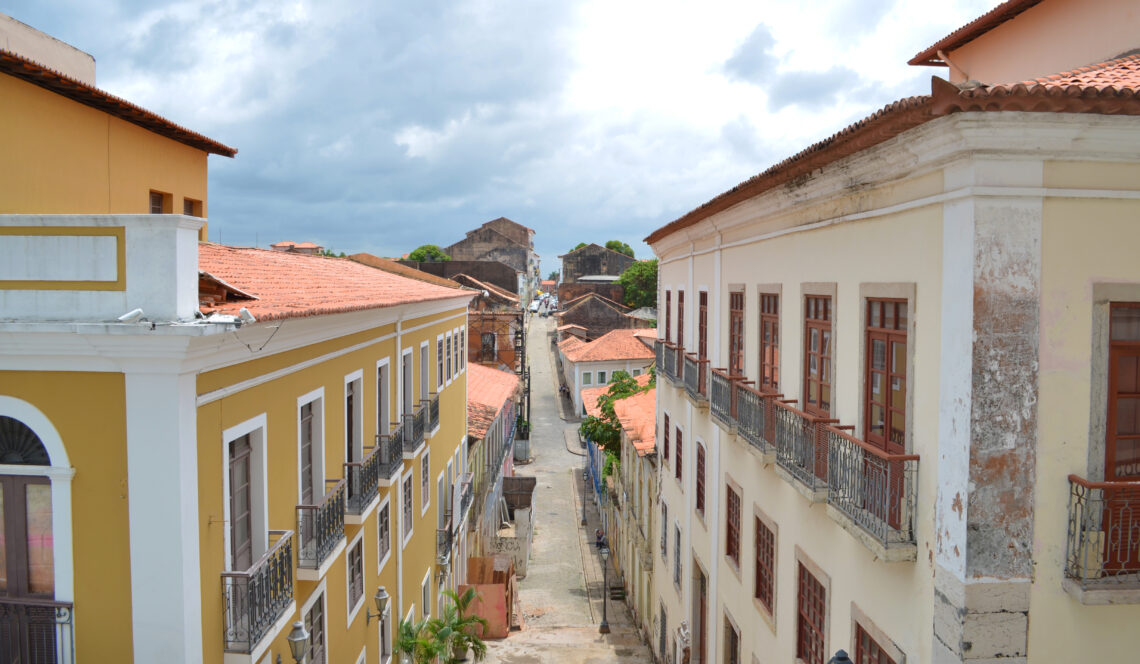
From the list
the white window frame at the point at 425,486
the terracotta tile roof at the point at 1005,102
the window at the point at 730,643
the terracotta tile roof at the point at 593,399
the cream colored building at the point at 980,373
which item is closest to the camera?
the terracotta tile roof at the point at 1005,102

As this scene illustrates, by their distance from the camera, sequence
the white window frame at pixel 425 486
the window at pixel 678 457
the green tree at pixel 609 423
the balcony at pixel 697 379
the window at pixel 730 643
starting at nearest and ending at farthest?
the window at pixel 730 643
the balcony at pixel 697 379
the white window frame at pixel 425 486
the window at pixel 678 457
the green tree at pixel 609 423

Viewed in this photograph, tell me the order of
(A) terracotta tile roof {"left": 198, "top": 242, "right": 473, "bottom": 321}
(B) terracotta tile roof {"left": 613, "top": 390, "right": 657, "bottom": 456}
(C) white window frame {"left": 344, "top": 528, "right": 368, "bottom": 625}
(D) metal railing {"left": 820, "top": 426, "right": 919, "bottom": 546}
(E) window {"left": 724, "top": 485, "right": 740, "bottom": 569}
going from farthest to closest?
(B) terracotta tile roof {"left": 613, "top": 390, "right": 657, "bottom": 456} < (E) window {"left": 724, "top": 485, "right": 740, "bottom": 569} < (C) white window frame {"left": 344, "top": 528, "right": 368, "bottom": 625} < (A) terracotta tile roof {"left": 198, "top": 242, "right": 473, "bottom": 321} < (D) metal railing {"left": 820, "top": 426, "right": 919, "bottom": 546}

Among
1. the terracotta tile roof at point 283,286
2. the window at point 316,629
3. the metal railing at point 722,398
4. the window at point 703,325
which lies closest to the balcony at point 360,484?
the window at point 316,629

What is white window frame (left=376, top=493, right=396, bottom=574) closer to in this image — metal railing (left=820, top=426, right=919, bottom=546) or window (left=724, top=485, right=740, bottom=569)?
window (left=724, top=485, right=740, bottom=569)

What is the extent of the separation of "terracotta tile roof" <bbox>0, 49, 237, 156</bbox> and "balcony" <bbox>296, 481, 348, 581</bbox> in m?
6.67

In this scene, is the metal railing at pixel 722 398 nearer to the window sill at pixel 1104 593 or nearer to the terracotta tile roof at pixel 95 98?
the window sill at pixel 1104 593

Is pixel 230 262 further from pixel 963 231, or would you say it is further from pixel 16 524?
pixel 963 231

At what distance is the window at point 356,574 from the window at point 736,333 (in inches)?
253

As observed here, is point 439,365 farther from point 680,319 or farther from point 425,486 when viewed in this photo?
point 680,319

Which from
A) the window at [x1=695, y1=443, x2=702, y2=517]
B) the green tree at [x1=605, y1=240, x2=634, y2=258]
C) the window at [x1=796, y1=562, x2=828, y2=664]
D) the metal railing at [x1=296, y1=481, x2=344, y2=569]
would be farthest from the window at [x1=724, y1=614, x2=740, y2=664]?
the green tree at [x1=605, y1=240, x2=634, y2=258]

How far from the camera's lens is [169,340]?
5906 mm

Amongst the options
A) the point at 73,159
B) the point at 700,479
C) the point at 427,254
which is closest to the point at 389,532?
the point at 700,479

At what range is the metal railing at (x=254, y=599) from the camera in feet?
22.9

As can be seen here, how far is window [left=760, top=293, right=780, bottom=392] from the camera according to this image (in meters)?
10.5
